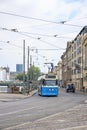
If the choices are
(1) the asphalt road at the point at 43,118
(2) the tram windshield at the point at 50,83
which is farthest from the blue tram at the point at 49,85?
(1) the asphalt road at the point at 43,118

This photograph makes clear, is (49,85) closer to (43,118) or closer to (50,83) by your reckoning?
(50,83)

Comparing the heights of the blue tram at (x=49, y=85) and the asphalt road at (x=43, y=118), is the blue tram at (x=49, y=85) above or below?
above

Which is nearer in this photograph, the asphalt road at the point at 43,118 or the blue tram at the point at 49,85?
the asphalt road at the point at 43,118

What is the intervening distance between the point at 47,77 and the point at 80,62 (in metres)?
55.4

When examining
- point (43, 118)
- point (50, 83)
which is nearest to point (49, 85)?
point (50, 83)

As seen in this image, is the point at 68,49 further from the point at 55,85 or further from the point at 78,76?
the point at 55,85

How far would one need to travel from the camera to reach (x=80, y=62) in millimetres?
111125

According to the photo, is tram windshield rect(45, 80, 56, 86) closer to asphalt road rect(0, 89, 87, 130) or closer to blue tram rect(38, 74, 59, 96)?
blue tram rect(38, 74, 59, 96)

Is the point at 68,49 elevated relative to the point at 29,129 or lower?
elevated

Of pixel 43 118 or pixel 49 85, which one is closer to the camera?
pixel 43 118

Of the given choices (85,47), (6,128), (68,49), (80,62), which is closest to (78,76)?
(80,62)

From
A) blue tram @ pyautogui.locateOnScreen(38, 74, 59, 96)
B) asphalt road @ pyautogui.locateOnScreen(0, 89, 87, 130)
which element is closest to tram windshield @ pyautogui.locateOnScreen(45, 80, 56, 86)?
blue tram @ pyautogui.locateOnScreen(38, 74, 59, 96)

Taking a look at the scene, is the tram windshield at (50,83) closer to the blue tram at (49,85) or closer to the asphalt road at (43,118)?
the blue tram at (49,85)

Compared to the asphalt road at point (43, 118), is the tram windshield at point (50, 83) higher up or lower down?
higher up
